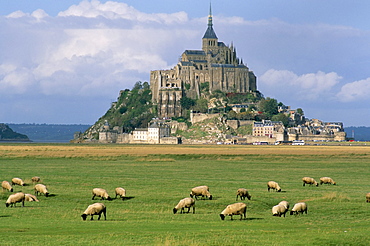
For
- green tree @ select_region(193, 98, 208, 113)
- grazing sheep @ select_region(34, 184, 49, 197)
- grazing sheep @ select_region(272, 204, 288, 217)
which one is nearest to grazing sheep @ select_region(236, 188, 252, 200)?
Answer: grazing sheep @ select_region(272, 204, 288, 217)

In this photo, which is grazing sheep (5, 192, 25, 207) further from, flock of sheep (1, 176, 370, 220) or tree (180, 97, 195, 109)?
tree (180, 97, 195, 109)

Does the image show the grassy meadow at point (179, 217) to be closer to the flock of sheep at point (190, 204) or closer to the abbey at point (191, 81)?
the flock of sheep at point (190, 204)

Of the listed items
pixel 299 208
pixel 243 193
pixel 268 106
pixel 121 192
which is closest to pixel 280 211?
pixel 299 208

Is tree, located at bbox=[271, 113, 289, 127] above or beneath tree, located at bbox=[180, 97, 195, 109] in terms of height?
beneath

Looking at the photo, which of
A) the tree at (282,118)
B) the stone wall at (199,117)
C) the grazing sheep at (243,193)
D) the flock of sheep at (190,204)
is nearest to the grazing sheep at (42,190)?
the flock of sheep at (190,204)

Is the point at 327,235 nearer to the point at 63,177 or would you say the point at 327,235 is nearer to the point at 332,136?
the point at 63,177

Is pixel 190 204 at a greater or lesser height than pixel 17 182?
lesser

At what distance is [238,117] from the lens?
188 m

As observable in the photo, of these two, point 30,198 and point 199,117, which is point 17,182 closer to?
point 30,198

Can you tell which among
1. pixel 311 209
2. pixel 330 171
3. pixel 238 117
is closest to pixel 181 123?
pixel 238 117

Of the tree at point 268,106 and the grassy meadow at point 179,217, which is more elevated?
the tree at point 268,106

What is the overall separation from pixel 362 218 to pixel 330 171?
28839 millimetres

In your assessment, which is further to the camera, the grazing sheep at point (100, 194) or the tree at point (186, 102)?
the tree at point (186, 102)

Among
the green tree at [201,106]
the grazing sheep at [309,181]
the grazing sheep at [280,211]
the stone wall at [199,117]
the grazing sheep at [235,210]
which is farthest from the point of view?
the green tree at [201,106]
